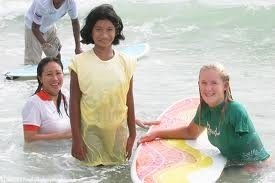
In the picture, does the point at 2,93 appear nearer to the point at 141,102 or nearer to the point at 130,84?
the point at 141,102

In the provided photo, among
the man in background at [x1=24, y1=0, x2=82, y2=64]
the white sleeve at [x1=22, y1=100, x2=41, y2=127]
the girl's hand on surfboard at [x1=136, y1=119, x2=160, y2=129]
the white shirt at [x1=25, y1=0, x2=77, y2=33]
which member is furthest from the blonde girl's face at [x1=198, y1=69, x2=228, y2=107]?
the white shirt at [x1=25, y1=0, x2=77, y2=33]

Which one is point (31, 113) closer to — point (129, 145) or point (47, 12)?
point (129, 145)

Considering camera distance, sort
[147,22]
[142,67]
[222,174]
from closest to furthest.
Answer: [222,174] < [142,67] < [147,22]

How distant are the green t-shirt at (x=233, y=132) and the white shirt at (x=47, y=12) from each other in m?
3.11

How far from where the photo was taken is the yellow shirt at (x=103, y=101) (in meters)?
3.67

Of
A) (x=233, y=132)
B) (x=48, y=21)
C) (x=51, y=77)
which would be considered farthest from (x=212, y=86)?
(x=48, y=21)

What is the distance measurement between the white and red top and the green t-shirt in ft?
3.74

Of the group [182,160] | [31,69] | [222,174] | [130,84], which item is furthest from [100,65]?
[31,69]

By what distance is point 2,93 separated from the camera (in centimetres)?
647

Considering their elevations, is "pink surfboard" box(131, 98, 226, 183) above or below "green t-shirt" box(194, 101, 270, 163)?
below

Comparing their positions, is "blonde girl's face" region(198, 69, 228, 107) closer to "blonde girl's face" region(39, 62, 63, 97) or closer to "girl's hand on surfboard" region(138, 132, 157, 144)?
"girl's hand on surfboard" region(138, 132, 157, 144)

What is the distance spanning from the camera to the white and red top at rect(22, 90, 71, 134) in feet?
14.0

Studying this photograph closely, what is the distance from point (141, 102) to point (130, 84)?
7.11 feet

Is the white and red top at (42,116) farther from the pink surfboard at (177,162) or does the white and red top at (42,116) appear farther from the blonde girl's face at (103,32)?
the blonde girl's face at (103,32)
